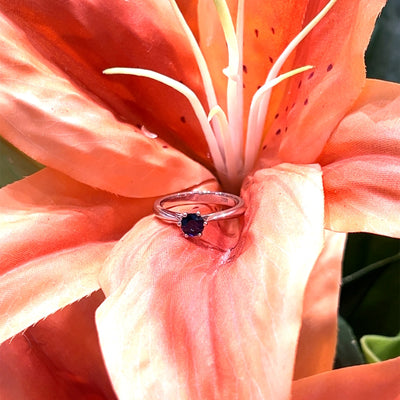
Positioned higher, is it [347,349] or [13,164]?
[13,164]

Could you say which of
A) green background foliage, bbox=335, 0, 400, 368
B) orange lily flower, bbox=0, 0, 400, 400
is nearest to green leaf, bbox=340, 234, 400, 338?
green background foliage, bbox=335, 0, 400, 368

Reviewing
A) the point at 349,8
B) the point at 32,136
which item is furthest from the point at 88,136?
the point at 349,8

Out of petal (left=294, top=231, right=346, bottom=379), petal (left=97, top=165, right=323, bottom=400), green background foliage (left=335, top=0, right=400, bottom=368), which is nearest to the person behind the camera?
petal (left=97, top=165, right=323, bottom=400)

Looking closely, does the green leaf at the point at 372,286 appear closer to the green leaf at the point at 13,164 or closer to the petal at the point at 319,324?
the petal at the point at 319,324

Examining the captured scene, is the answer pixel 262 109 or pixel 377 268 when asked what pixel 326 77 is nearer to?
pixel 262 109

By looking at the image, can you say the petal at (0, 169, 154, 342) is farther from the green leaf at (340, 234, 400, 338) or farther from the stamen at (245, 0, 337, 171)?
the green leaf at (340, 234, 400, 338)

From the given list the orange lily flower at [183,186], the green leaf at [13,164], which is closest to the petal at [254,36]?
the orange lily flower at [183,186]

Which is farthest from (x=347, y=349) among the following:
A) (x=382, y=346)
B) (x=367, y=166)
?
(x=367, y=166)

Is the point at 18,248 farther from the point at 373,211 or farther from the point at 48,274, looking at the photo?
Result: the point at 373,211
